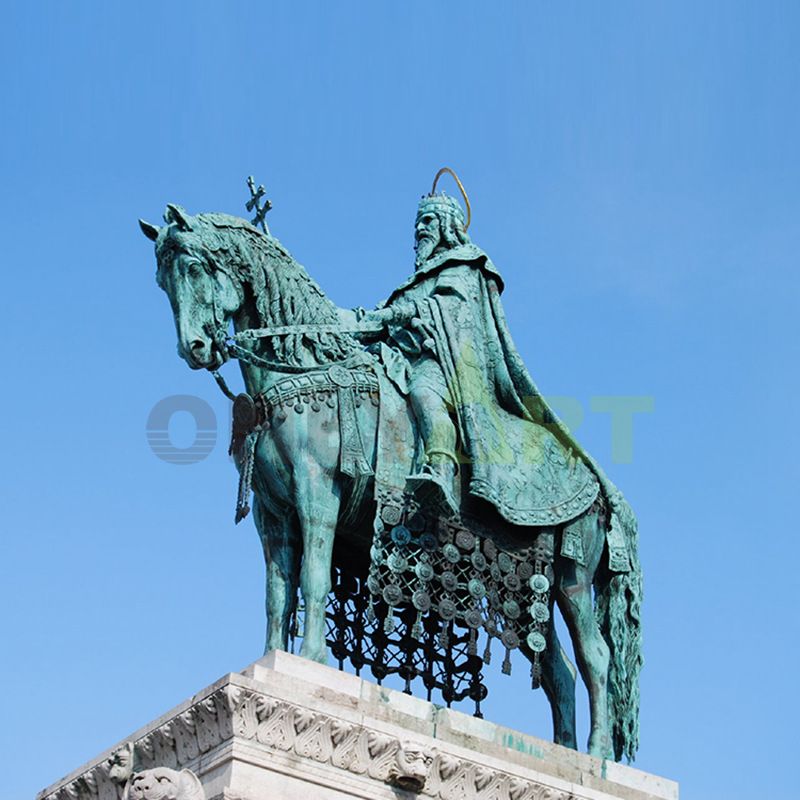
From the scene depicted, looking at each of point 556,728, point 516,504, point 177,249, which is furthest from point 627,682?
point 177,249

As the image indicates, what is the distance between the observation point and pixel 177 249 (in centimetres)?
1872

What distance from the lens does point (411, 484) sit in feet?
61.1

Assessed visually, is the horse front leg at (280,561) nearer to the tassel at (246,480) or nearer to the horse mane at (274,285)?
the tassel at (246,480)

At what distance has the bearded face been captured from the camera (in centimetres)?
2097

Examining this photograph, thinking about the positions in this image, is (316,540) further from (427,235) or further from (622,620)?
(427,235)

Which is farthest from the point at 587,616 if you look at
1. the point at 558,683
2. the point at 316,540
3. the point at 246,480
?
the point at 246,480

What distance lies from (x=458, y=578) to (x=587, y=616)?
1.60 meters

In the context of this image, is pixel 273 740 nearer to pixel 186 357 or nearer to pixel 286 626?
pixel 286 626

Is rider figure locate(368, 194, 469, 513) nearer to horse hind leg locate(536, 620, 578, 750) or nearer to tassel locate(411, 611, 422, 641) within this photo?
tassel locate(411, 611, 422, 641)

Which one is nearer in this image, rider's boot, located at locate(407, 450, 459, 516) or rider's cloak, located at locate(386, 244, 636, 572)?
rider's boot, located at locate(407, 450, 459, 516)

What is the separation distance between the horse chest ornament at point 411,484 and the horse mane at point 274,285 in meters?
0.02

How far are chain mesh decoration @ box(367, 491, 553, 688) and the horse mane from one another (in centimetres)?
171

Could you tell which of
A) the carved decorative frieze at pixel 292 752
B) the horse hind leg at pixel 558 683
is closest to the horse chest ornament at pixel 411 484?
the horse hind leg at pixel 558 683

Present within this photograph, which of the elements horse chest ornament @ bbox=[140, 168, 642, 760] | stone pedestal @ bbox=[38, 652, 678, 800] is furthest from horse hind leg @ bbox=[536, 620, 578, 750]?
stone pedestal @ bbox=[38, 652, 678, 800]
